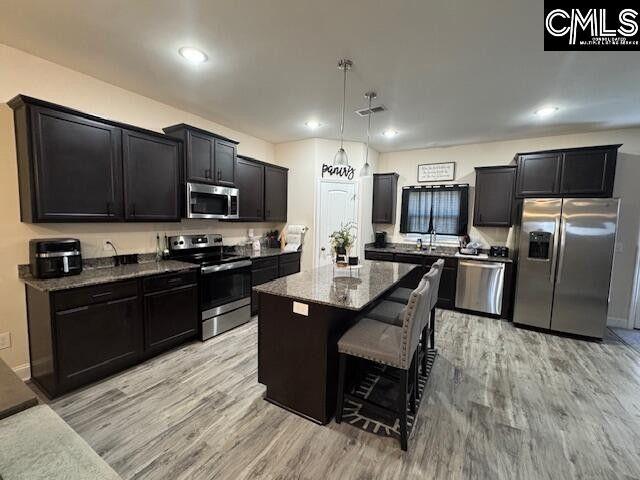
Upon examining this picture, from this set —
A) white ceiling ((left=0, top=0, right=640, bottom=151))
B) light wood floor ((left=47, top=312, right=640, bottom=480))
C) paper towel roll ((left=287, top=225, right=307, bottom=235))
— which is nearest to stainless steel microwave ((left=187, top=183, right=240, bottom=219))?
white ceiling ((left=0, top=0, right=640, bottom=151))

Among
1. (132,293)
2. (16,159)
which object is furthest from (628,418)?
(16,159)

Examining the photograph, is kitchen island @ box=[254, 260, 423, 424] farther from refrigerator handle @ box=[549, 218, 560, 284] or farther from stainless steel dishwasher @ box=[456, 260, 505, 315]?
refrigerator handle @ box=[549, 218, 560, 284]

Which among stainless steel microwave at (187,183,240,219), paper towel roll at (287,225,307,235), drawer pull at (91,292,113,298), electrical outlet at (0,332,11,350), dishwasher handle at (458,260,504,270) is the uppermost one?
stainless steel microwave at (187,183,240,219)

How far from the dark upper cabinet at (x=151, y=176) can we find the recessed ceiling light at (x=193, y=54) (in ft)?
3.12

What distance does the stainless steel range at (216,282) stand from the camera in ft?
10.8

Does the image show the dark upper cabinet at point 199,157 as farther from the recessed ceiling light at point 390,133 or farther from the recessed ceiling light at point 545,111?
the recessed ceiling light at point 545,111

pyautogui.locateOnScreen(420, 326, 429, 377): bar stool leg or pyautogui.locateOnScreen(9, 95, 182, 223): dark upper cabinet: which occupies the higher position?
pyautogui.locateOnScreen(9, 95, 182, 223): dark upper cabinet

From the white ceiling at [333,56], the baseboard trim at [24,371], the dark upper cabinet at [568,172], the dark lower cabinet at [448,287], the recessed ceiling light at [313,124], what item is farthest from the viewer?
the dark lower cabinet at [448,287]

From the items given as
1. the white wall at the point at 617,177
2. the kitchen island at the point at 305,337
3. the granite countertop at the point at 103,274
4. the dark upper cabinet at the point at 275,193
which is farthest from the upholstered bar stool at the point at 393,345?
the white wall at the point at 617,177

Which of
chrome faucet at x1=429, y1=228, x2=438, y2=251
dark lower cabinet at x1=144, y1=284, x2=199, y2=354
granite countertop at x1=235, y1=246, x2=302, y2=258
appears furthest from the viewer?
chrome faucet at x1=429, y1=228, x2=438, y2=251

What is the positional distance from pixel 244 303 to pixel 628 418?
378 centimetres

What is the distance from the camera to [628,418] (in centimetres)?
221

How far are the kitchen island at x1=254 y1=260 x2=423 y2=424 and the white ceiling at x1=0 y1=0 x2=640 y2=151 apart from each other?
1900 millimetres

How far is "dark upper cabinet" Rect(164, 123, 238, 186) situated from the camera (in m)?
3.29
